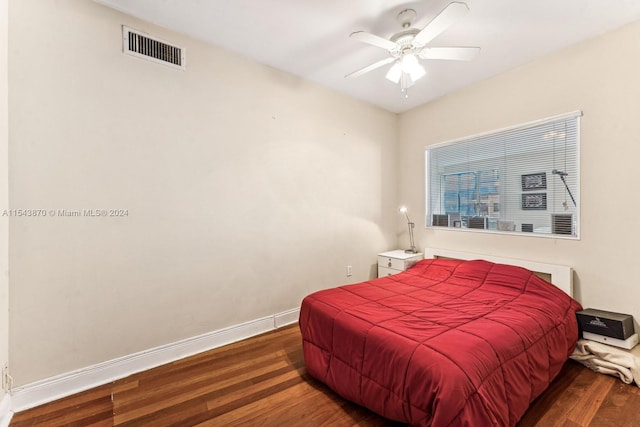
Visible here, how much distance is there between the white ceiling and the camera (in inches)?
79.5

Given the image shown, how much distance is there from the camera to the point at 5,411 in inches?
64.6

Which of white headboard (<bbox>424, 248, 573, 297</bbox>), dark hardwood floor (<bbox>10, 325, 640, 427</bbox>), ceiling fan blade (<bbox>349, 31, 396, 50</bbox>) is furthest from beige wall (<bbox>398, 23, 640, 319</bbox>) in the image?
ceiling fan blade (<bbox>349, 31, 396, 50</bbox>)

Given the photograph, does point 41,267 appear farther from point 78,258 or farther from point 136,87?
point 136,87

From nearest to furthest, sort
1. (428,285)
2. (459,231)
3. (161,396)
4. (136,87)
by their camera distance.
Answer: (161,396) < (136,87) < (428,285) < (459,231)

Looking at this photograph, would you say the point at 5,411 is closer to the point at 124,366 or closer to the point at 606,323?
the point at 124,366

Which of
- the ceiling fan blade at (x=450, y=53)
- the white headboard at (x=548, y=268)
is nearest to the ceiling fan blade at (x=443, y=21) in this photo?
the ceiling fan blade at (x=450, y=53)

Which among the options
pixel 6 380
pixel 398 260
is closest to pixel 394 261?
pixel 398 260

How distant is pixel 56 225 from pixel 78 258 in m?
0.26

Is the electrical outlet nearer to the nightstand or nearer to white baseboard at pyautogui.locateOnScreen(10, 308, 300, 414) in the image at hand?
white baseboard at pyautogui.locateOnScreen(10, 308, 300, 414)

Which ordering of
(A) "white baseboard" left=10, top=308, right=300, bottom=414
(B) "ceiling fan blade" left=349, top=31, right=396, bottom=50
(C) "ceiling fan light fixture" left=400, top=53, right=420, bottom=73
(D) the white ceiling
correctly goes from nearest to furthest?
(A) "white baseboard" left=10, top=308, right=300, bottom=414
(B) "ceiling fan blade" left=349, top=31, right=396, bottom=50
(D) the white ceiling
(C) "ceiling fan light fixture" left=400, top=53, right=420, bottom=73

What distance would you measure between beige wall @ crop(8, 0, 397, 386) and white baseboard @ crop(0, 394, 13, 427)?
0.11 meters

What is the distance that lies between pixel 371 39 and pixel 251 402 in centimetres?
262

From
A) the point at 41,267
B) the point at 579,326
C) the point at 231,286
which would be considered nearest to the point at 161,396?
the point at 231,286

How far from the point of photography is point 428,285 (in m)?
2.63
